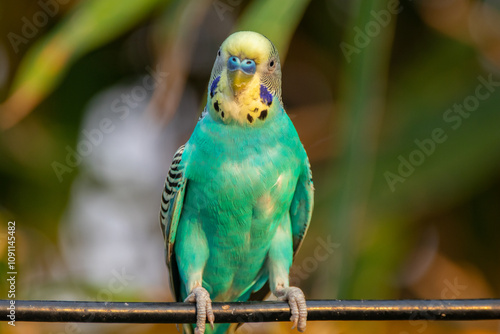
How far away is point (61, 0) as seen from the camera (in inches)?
202

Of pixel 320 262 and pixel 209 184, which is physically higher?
pixel 209 184

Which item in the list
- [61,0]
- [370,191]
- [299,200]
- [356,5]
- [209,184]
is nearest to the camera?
[209,184]

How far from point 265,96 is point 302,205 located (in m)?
0.68

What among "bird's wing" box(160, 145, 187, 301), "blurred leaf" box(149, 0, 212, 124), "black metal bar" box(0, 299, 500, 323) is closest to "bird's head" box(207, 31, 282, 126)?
"bird's wing" box(160, 145, 187, 301)

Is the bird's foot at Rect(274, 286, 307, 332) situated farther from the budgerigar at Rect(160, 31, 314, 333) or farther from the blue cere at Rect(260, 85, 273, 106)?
the blue cere at Rect(260, 85, 273, 106)

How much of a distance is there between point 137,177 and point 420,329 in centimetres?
236

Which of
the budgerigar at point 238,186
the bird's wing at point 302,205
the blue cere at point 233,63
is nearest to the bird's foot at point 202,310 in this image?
the budgerigar at point 238,186

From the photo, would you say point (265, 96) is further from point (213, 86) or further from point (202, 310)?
point (202, 310)

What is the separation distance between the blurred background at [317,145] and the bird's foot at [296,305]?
0.75 metres

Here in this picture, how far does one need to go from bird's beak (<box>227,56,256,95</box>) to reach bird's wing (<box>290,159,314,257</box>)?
601mm

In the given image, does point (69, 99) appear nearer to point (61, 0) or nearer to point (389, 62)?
point (61, 0)

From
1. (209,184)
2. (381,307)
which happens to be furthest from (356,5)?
(381,307)

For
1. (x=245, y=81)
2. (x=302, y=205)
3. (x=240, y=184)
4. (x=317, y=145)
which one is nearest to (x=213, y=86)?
(x=245, y=81)

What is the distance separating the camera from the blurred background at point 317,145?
4.48 metres
